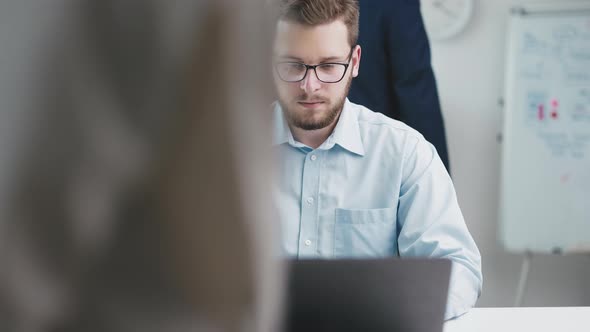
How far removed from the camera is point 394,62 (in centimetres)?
244

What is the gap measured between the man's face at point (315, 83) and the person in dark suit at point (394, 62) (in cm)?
70

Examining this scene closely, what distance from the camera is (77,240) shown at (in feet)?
Result: 0.87

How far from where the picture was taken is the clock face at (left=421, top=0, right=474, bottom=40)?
3249 mm

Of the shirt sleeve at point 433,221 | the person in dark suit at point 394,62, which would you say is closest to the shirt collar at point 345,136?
the shirt sleeve at point 433,221

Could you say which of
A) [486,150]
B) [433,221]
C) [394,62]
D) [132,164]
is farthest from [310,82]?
[486,150]

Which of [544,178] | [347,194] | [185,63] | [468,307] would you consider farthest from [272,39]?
[544,178]

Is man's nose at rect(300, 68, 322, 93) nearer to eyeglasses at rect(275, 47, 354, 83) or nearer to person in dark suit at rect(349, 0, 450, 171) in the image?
eyeglasses at rect(275, 47, 354, 83)

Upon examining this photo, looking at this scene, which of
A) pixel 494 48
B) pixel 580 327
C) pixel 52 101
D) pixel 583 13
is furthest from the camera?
pixel 494 48

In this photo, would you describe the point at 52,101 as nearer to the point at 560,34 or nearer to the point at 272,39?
the point at 272,39

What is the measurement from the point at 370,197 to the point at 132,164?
1283 millimetres

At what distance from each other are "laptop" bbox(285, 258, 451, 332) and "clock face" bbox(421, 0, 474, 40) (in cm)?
256

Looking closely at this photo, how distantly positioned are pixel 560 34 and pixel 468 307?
Answer: 7.16ft

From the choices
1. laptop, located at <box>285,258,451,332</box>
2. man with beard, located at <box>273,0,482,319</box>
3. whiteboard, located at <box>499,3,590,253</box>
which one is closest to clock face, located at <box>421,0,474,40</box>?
whiteboard, located at <box>499,3,590,253</box>

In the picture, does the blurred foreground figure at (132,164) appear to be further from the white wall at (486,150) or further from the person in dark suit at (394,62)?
the white wall at (486,150)
